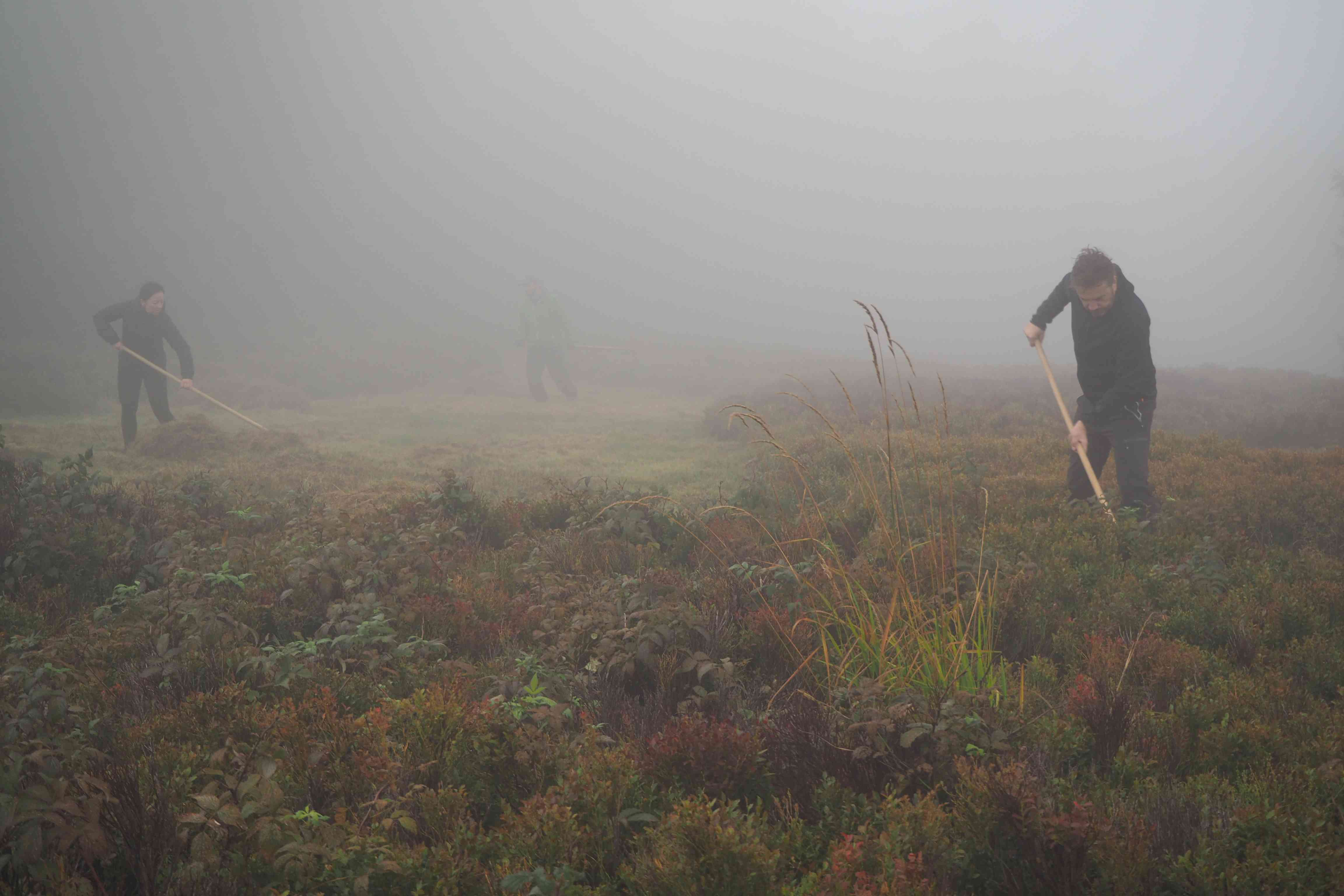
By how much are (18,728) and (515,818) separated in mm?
2128

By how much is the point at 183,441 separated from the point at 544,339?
10.6 meters

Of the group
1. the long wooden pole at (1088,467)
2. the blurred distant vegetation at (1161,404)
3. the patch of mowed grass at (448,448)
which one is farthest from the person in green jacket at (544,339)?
the long wooden pole at (1088,467)

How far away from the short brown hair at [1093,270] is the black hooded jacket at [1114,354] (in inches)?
4.0

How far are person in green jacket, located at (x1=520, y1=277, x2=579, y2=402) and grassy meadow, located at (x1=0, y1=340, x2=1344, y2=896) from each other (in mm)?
13511

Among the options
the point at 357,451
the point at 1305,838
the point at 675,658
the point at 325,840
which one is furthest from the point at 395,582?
the point at 357,451

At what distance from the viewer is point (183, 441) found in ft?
40.8

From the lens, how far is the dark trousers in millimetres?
21703

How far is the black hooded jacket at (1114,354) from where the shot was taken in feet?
21.4

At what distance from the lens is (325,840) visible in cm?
239

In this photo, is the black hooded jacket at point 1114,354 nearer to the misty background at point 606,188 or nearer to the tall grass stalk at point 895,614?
the tall grass stalk at point 895,614

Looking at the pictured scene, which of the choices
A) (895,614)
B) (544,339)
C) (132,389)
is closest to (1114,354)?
(895,614)

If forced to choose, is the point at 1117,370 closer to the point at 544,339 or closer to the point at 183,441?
the point at 183,441

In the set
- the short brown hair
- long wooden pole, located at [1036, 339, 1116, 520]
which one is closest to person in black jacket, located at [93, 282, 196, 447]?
long wooden pole, located at [1036, 339, 1116, 520]

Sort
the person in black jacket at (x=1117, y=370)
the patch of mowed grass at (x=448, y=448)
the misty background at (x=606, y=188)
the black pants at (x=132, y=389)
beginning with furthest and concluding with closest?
the misty background at (x=606, y=188) → the black pants at (x=132, y=389) → the patch of mowed grass at (x=448, y=448) → the person in black jacket at (x=1117, y=370)
